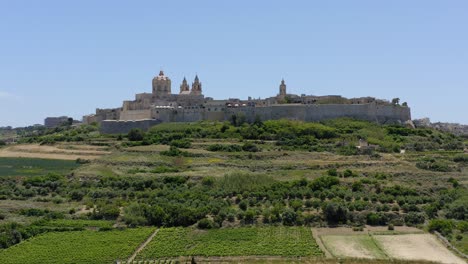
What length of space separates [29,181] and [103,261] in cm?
2392

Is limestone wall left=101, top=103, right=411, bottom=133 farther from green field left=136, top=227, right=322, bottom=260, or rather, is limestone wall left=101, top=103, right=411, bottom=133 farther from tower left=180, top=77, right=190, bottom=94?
green field left=136, top=227, right=322, bottom=260

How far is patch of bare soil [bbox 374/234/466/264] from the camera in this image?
101ft

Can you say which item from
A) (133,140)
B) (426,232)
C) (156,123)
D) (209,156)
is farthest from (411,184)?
(156,123)

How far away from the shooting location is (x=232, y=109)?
86.6 meters

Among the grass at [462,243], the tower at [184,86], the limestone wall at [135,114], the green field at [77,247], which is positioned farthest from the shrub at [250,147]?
the tower at [184,86]

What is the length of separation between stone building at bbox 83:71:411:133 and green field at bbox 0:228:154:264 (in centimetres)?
4961

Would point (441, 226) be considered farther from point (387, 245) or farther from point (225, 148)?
point (225, 148)

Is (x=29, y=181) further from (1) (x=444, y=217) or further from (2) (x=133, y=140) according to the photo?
(1) (x=444, y=217)

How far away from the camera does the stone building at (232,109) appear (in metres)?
84.1

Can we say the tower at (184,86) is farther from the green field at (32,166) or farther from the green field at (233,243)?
the green field at (233,243)

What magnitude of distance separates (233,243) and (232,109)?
176 ft

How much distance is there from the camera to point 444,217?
129ft

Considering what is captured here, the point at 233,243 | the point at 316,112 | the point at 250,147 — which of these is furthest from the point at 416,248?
the point at 316,112

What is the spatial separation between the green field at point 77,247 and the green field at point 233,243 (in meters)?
1.24
